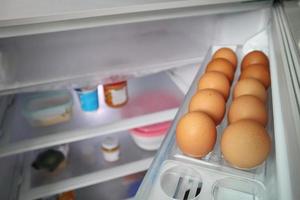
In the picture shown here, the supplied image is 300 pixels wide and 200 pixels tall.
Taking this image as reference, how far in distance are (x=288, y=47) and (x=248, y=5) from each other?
0.41 meters

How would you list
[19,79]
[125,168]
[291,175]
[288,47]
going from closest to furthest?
1. [291,175]
2. [288,47]
3. [19,79]
4. [125,168]

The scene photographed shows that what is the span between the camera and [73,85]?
849mm

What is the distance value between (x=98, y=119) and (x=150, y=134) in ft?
0.86

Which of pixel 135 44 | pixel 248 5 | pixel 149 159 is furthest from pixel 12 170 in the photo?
pixel 248 5

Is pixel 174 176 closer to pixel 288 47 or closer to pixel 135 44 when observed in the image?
pixel 288 47

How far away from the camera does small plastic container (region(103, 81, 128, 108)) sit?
104 centimetres

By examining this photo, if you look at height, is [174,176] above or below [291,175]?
below

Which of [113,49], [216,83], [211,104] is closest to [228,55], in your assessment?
[216,83]

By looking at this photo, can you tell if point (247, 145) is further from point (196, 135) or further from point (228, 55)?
point (228, 55)

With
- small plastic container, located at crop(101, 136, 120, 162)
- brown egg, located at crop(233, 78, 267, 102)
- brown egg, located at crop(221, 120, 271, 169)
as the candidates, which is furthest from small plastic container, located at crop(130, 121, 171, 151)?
brown egg, located at crop(221, 120, 271, 169)

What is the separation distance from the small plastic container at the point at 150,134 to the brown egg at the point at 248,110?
2.05ft

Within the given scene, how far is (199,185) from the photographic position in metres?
0.50

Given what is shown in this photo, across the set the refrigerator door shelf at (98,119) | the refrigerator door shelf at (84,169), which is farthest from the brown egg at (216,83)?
the refrigerator door shelf at (84,169)

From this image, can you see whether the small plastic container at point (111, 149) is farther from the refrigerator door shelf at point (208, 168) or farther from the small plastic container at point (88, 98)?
the refrigerator door shelf at point (208, 168)
